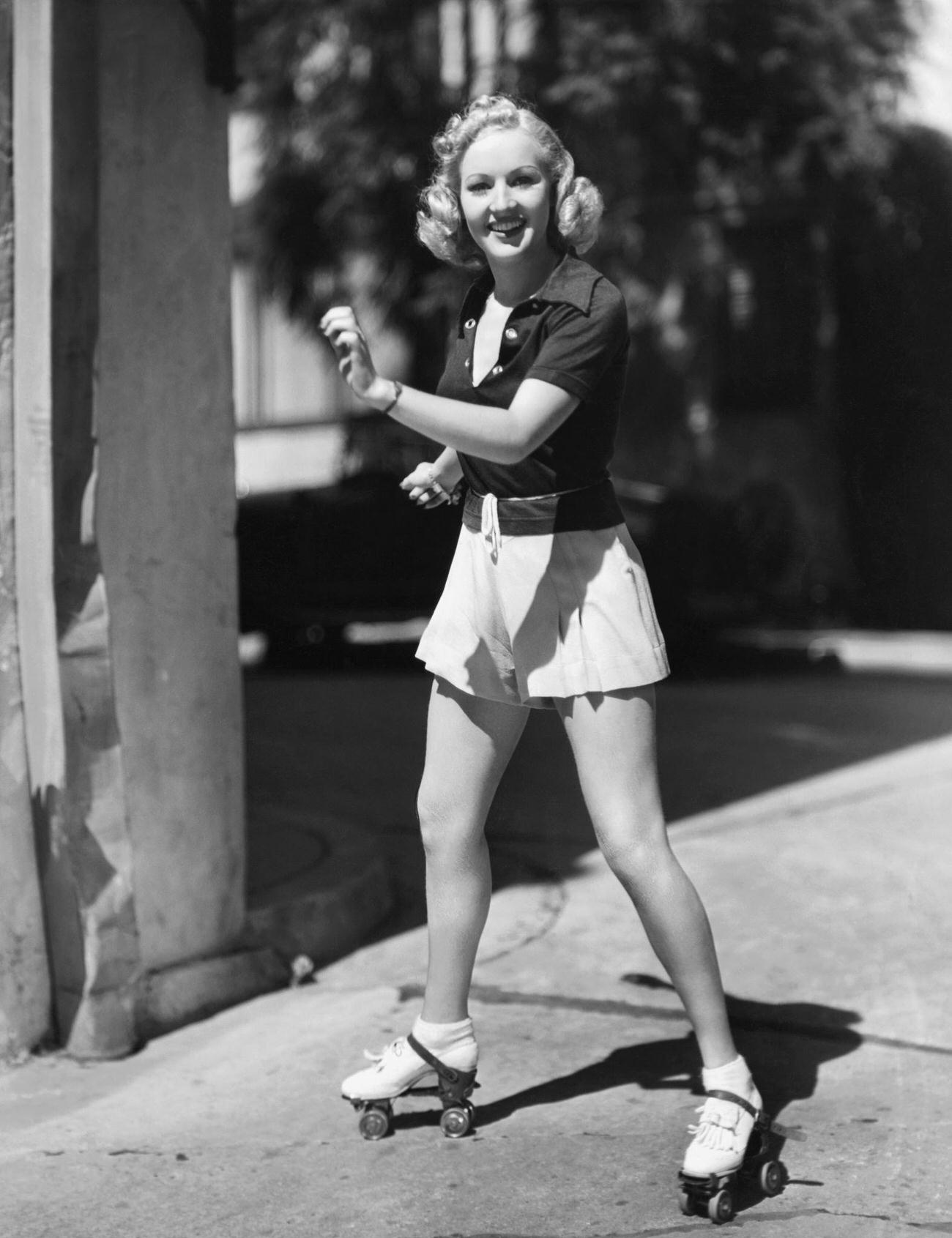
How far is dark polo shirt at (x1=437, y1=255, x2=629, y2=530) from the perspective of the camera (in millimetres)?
2777

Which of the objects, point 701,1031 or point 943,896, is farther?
point 943,896

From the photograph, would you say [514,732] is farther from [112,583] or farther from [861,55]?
[861,55]

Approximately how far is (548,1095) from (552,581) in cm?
110

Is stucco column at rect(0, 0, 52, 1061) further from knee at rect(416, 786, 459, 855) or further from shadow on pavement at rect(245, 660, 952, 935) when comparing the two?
shadow on pavement at rect(245, 660, 952, 935)

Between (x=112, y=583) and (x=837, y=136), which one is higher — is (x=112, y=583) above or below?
below

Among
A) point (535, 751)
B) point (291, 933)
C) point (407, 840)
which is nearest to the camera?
point (291, 933)

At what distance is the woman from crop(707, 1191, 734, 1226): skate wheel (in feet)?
0.14

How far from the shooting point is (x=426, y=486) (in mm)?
3180

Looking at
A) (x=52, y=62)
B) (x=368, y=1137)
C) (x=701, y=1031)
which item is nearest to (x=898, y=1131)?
(x=701, y=1031)

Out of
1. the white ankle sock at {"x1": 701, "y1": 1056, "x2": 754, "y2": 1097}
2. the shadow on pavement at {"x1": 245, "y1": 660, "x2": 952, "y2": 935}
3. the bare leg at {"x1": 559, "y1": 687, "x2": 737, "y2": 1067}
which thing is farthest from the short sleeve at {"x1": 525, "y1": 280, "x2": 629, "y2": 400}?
the shadow on pavement at {"x1": 245, "y1": 660, "x2": 952, "y2": 935}

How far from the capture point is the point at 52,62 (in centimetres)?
354

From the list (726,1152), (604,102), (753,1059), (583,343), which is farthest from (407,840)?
(604,102)

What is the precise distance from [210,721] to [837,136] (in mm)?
11132

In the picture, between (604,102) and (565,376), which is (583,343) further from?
(604,102)
